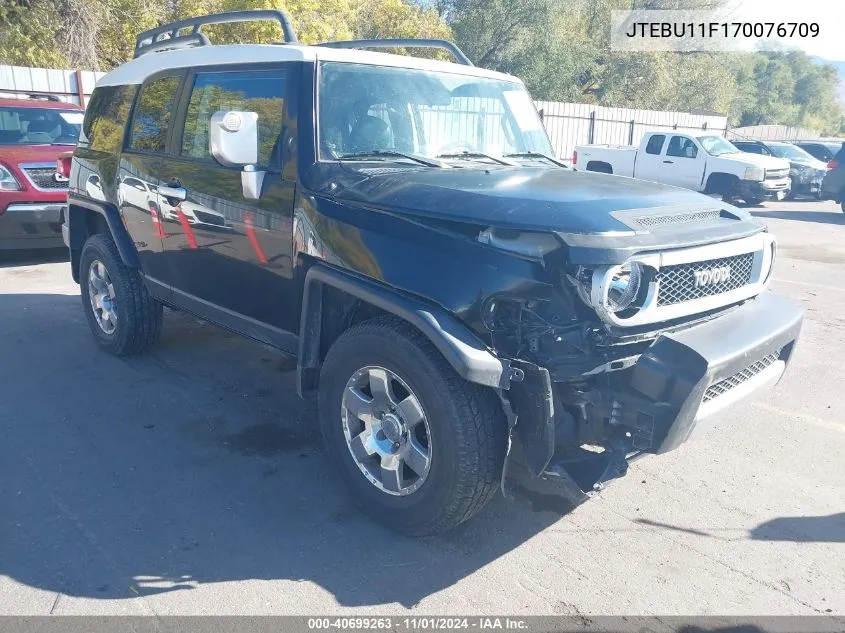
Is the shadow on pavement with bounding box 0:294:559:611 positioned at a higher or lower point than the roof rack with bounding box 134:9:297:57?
lower

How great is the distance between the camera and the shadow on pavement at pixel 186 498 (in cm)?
300

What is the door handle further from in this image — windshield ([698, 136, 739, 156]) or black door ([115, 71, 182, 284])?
windshield ([698, 136, 739, 156])

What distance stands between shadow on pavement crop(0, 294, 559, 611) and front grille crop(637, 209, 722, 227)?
4.91 feet

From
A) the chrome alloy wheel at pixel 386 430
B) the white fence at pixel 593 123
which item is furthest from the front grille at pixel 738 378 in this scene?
the white fence at pixel 593 123

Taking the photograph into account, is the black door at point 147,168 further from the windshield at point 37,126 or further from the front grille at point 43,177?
the windshield at point 37,126

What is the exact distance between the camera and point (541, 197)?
10.1ft

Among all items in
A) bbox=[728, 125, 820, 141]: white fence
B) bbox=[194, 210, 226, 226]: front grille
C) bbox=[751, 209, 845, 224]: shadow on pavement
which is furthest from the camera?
bbox=[728, 125, 820, 141]: white fence

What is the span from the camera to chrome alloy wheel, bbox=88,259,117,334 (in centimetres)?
545

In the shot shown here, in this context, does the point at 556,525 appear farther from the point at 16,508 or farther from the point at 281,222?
the point at 16,508

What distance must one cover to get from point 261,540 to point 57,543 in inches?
35.0

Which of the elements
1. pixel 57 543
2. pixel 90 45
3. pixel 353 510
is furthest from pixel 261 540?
pixel 90 45

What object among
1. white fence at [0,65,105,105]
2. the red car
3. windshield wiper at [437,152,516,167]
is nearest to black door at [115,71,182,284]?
windshield wiper at [437,152,516,167]

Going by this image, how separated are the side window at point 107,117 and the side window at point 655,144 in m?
14.7

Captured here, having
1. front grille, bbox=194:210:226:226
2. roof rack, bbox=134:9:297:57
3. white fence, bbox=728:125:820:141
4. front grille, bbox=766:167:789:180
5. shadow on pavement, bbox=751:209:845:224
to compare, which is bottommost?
shadow on pavement, bbox=751:209:845:224
